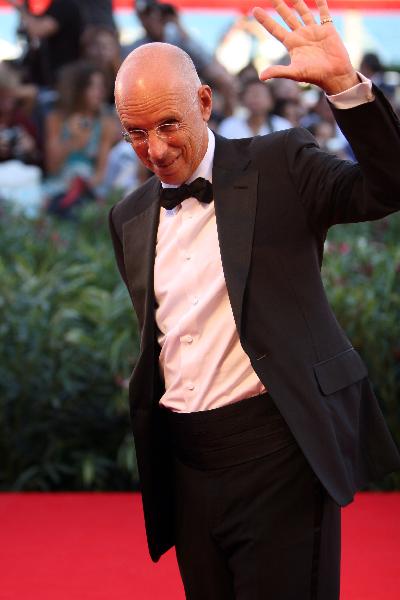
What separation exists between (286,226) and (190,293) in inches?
8.8

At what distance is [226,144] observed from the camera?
6.93ft

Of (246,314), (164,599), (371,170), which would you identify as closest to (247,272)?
(246,314)

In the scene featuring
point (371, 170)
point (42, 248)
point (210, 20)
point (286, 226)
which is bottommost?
point (42, 248)

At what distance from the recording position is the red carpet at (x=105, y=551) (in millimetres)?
3211

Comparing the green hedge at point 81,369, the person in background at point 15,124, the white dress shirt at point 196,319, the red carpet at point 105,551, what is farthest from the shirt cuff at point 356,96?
the person in background at point 15,124

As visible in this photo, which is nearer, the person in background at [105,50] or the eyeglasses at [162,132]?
the eyeglasses at [162,132]

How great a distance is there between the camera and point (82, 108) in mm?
6922

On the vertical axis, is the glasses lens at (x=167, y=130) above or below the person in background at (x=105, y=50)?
above

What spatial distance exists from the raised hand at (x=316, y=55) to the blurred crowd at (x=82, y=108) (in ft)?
16.4

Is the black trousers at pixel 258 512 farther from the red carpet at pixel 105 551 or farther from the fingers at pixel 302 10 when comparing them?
the red carpet at pixel 105 551

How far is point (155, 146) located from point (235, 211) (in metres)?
0.20

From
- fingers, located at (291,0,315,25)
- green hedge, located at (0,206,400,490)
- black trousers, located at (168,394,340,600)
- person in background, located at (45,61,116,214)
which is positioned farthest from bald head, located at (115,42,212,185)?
person in background, located at (45,61,116,214)

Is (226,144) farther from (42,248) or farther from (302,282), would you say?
(42,248)

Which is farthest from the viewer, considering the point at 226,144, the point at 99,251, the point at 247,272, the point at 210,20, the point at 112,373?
the point at 210,20
